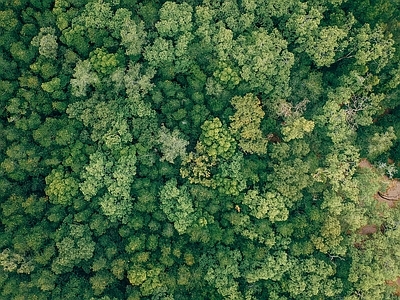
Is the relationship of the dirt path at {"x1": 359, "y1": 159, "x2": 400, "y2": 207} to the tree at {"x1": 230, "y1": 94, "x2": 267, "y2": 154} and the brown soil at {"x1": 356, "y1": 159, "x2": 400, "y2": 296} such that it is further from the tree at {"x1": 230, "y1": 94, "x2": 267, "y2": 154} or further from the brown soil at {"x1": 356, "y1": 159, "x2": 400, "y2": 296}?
the tree at {"x1": 230, "y1": 94, "x2": 267, "y2": 154}

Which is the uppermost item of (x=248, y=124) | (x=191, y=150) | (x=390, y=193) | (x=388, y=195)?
(x=248, y=124)

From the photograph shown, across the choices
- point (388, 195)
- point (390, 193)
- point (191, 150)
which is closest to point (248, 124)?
point (191, 150)

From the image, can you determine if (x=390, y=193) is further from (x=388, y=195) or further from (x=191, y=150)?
(x=191, y=150)

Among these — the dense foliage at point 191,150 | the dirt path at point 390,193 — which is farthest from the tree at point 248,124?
the dirt path at point 390,193

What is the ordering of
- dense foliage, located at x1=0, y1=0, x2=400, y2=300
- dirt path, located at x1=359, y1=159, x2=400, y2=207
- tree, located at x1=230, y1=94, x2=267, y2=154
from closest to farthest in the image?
dense foliage, located at x1=0, y1=0, x2=400, y2=300
tree, located at x1=230, y1=94, x2=267, y2=154
dirt path, located at x1=359, y1=159, x2=400, y2=207

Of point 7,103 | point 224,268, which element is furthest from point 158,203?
point 7,103

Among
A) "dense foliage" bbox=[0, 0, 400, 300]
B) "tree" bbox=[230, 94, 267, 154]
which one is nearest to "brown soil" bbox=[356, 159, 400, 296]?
"dense foliage" bbox=[0, 0, 400, 300]

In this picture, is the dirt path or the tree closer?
the tree

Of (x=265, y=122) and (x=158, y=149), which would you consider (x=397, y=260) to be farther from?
A: (x=158, y=149)
